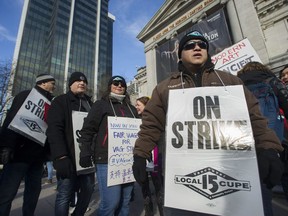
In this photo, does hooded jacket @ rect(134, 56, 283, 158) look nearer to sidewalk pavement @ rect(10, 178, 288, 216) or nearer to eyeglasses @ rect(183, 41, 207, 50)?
eyeglasses @ rect(183, 41, 207, 50)

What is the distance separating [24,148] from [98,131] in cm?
98

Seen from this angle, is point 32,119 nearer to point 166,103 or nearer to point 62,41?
point 166,103

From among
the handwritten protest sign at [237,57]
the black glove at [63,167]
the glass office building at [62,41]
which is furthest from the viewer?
the glass office building at [62,41]

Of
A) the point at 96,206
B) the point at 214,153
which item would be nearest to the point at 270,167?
the point at 214,153

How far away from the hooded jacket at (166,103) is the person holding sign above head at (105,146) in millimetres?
751

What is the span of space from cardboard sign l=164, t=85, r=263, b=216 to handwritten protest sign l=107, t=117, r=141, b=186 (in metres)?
0.96

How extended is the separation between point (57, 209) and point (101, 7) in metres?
86.1

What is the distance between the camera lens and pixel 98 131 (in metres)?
2.23

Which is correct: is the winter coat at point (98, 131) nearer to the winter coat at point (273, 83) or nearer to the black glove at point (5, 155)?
the black glove at point (5, 155)

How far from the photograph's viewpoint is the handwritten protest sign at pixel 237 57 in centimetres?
446

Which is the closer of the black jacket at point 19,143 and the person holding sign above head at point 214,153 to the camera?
the person holding sign above head at point 214,153

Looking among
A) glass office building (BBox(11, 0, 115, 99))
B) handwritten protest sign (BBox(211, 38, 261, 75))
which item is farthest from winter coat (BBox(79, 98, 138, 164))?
glass office building (BBox(11, 0, 115, 99))

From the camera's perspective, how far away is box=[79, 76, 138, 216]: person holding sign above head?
6.58ft

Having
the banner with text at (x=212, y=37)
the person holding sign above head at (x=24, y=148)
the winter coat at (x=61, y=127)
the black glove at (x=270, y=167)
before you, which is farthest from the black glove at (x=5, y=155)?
the banner with text at (x=212, y=37)
